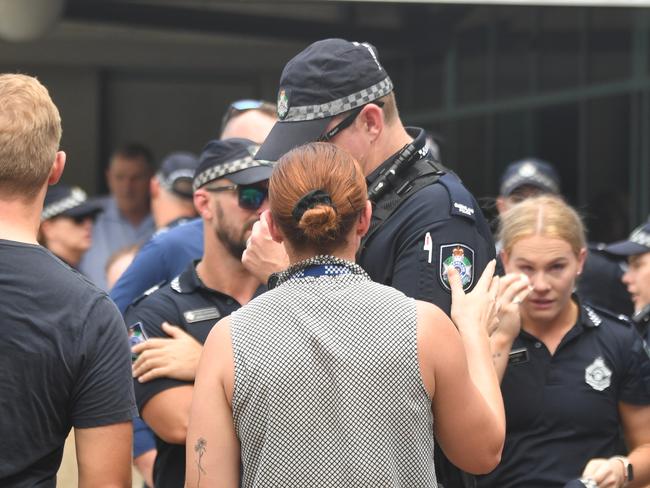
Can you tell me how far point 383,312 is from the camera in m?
2.46

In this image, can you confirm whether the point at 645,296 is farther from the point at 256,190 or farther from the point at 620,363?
the point at 256,190

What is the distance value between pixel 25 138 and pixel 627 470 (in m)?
2.19

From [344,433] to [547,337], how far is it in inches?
64.3

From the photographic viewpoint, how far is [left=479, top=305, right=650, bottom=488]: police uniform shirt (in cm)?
369

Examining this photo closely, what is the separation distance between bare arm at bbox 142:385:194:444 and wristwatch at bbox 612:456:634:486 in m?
1.37

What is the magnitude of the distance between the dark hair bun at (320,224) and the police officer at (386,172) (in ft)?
1.36

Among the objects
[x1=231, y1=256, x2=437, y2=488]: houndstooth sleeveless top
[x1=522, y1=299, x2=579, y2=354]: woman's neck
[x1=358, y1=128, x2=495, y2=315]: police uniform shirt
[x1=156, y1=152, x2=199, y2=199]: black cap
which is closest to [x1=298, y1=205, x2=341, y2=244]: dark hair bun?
[x1=231, y1=256, x2=437, y2=488]: houndstooth sleeveless top

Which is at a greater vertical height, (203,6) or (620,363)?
(203,6)

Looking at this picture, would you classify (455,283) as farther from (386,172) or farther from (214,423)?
(214,423)

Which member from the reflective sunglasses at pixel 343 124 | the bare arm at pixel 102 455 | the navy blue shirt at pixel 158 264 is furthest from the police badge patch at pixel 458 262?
the navy blue shirt at pixel 158 264

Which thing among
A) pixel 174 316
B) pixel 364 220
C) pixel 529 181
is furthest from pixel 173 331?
pixel 529 181

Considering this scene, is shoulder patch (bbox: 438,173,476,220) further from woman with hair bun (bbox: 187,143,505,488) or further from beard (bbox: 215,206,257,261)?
beard (bbox: 215,206,257,261)

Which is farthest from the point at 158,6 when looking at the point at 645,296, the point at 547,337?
the point at 547,337

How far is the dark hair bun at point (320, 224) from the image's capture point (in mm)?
2475
